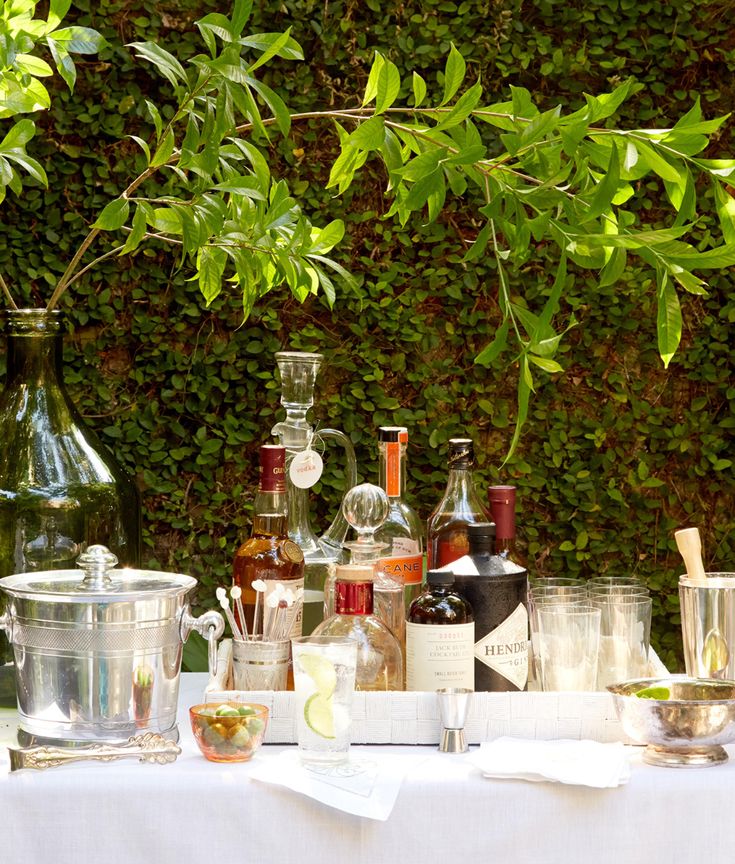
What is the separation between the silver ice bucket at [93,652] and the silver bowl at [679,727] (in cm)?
45

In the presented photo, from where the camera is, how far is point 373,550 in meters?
1.15

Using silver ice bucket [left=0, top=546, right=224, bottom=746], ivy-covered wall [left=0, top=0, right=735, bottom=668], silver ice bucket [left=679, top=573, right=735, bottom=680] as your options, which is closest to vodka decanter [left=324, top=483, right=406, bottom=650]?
silver ice bucket [left=0, top=546, right=224, bottom=746]

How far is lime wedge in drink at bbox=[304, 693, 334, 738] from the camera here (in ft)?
3.28

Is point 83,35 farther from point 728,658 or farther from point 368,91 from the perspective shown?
point 728,658

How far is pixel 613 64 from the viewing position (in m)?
2.12

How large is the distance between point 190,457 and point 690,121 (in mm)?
1376

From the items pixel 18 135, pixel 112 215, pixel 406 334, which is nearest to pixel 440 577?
pixel 112 215

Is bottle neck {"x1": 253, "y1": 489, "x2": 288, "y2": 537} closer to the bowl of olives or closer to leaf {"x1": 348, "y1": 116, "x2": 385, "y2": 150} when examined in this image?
the bowl of olives

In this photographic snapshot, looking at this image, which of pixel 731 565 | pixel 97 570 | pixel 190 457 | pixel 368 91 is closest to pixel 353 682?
pixel 97 570

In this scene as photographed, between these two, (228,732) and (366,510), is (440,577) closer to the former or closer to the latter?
(366,510)

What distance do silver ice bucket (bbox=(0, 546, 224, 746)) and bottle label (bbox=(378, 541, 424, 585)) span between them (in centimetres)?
29

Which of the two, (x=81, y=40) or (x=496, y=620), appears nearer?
(x=81, y=40)

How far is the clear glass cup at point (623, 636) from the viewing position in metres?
1.14

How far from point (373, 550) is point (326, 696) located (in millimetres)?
197
